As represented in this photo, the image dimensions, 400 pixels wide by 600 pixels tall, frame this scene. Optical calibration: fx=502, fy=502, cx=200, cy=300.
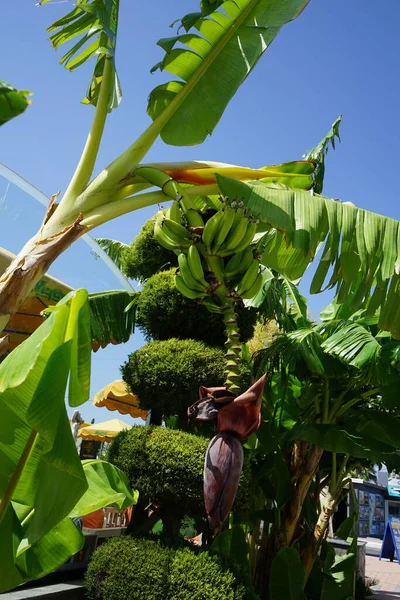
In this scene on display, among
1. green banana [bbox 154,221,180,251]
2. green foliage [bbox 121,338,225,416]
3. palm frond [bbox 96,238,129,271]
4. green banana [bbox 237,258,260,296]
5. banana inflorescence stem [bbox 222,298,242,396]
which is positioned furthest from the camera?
palm frond [bbox 96,238,129,271]

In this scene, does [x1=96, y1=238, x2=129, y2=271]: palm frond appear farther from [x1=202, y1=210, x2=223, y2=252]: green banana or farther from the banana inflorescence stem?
the banana inflorescence stem

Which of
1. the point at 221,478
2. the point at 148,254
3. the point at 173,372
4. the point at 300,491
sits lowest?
the point at 300,491

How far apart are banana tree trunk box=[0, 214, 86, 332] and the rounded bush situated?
1855 millimetres

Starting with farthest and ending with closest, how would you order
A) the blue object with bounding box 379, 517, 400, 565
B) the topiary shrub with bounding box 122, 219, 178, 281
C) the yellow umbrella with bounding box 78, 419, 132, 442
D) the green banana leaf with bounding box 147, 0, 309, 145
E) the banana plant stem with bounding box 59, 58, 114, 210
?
the blue object with bounding box 379, 517, 400, 565
the yellow umbrella with bounding box 78, 419, 132, 442
the topiary shrub with bounding box 122, 219, 178, 281
the green banana leaf with bounding box 147, 0, 309, 145
the banana plant stem with bounding box 59, 58, 114, 210

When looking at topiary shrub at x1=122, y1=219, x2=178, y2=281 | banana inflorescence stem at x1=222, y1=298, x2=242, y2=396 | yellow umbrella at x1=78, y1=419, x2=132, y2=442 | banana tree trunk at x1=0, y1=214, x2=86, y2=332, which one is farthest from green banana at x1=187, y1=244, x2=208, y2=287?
yellow umbrella at x1=78, y1=419, x2=132, y2=442

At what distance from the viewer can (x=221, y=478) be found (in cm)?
130

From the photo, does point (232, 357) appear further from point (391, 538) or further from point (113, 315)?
point (391, 538)

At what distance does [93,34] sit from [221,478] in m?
2.45

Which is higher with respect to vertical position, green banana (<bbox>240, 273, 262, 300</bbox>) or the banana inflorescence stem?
green banana (<bbox>240, 273, 262, 300</bbox>)

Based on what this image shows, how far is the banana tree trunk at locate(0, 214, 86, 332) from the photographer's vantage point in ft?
6.48

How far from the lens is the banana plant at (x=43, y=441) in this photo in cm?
135

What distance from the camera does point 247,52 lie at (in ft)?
9.55

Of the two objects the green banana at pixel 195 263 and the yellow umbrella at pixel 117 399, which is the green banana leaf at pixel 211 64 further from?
the yellow umbrella at pixel 117 399

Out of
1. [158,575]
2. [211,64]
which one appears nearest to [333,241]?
[211,64]
